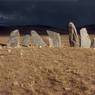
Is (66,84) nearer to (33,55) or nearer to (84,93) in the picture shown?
(84,93)

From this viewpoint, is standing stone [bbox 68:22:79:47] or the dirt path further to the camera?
standing stone [bbox 68:22:79:47]

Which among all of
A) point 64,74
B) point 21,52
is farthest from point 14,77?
point 21,52

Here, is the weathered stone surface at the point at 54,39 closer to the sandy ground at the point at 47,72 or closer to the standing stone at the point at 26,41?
the standing stone at the point at 26,41

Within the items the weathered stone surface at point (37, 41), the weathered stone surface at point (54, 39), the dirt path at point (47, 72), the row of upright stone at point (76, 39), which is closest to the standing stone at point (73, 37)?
the row of upright stone at point (76, 39)

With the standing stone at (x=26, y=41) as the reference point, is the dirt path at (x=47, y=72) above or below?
below

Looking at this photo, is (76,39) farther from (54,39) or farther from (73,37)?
(54,39)

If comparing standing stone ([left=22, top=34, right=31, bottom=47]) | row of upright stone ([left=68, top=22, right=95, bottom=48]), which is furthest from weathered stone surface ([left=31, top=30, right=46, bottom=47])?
row of upright stone ([left=68, top=22, right=95, bottom=48])

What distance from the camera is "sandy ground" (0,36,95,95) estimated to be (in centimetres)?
1748

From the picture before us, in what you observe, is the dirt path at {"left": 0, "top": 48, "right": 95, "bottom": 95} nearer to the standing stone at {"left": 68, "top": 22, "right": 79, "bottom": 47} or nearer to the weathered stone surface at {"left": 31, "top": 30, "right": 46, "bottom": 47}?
the weathered stone surface at {"left": 31, "top": 30, "right": 46, "bottom": 47}

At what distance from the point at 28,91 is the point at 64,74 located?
5.43 ft

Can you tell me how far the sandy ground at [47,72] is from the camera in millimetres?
17484

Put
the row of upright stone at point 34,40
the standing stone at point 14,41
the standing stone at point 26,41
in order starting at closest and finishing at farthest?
the standing stone at point 14,41 → the row of upright stone at point 34,40 → the standing stone at point 26,41

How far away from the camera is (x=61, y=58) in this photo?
2047 cm

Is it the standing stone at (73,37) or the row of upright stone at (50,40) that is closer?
the row of upright stone at (50,40)
